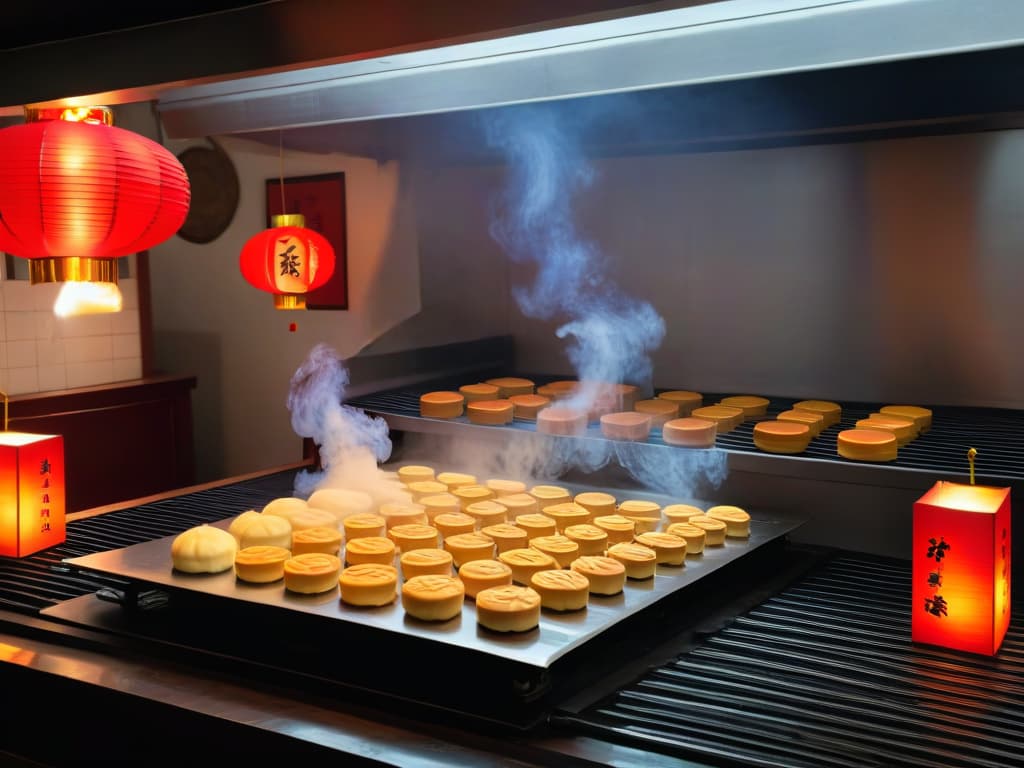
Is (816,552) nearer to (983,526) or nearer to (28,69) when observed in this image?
(983,526)

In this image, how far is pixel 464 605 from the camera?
204 centimetres

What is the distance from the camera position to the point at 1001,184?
304cm

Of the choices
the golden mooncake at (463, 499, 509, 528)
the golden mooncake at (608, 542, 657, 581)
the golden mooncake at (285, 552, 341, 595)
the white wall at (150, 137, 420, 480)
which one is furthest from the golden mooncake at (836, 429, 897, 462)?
the white wall at (150, 137, 420, 480)

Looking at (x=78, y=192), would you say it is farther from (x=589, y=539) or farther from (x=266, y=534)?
(x=589, y=539)

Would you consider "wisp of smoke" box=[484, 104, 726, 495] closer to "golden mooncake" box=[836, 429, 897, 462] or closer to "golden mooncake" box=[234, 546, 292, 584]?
"golden mooncake" box=[836, 429, 897, 462]

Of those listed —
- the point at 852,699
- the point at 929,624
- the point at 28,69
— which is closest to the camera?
the point at 852,699

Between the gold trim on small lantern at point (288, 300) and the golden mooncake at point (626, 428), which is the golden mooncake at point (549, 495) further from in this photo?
the gold trim on small lantern at point (288, 300)

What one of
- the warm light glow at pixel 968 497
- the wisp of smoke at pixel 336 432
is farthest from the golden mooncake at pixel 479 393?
the warm light glow at pixel 968 497

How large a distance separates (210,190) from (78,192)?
3727 millimetres

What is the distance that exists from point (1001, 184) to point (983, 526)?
1.57 meters

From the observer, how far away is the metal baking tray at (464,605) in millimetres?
1820

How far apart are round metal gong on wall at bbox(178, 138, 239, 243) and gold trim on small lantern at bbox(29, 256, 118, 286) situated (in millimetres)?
3483

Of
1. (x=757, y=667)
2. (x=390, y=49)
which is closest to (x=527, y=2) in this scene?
(x=390, y=49)

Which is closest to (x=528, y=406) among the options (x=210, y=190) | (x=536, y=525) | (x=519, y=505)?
(x=519, y=505)
